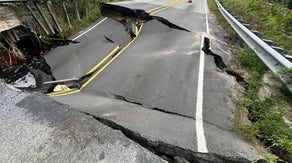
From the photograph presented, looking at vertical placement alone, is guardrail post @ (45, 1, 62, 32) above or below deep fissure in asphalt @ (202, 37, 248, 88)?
above

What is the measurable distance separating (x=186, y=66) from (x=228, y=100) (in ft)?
6.56

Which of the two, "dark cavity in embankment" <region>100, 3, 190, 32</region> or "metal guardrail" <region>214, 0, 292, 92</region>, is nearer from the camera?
"metal guardrail" <region>214, 0, 292, 92</region>

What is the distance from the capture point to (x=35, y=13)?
32.5 ft

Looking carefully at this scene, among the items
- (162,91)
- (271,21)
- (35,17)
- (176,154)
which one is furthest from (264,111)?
(35,17)

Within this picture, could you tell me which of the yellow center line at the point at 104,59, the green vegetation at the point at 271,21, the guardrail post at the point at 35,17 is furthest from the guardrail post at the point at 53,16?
the green vegetation at the point at 271,21

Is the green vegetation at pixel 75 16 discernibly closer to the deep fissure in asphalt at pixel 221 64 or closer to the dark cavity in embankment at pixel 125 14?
the dark cavity in embankment at pixel 125 14

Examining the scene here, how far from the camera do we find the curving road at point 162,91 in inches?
146

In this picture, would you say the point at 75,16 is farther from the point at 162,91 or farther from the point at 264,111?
the point at 264,111

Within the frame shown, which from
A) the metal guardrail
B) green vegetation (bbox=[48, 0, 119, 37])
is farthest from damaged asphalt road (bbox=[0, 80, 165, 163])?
green vegetation (bbox=[48, 0, 119, 37])

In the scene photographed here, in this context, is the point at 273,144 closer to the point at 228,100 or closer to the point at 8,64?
the point at 228,100

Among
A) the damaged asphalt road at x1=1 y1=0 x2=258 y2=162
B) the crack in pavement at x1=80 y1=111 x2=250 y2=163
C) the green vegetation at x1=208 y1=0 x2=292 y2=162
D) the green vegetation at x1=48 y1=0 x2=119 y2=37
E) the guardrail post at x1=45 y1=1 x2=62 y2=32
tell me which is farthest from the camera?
the green vegetation at x1=48 y1=0 x2=119 y2=37

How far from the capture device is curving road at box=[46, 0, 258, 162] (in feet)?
12.1

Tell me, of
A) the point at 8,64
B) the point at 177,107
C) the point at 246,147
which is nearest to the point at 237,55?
the point at 177,107

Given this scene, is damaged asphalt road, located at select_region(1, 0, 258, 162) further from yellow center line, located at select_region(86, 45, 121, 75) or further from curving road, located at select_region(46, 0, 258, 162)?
yellow center line, located at select_region(86, 45, 121, 75)
